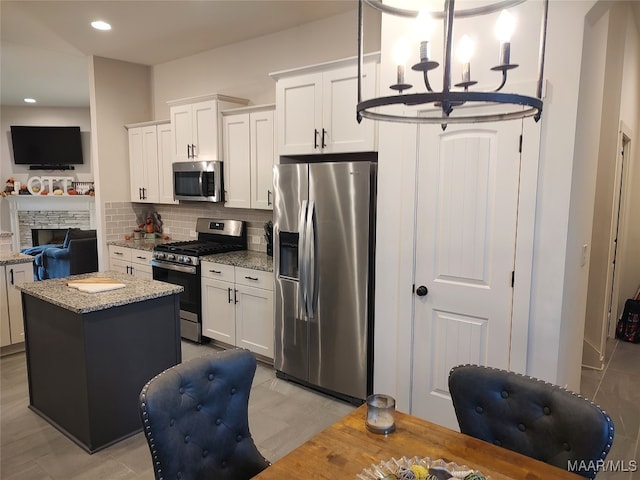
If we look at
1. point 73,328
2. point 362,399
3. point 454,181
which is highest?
point 454,181

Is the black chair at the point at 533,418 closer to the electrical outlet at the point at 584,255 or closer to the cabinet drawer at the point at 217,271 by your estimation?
the electrical outlet at the point at 584,255

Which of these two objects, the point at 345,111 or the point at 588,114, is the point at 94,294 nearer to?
the point at 345,111

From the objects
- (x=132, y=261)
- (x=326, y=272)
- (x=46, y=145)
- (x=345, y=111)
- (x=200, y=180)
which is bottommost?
(x=132, y=261)

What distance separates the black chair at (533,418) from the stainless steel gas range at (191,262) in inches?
127

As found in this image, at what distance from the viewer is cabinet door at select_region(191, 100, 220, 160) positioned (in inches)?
176

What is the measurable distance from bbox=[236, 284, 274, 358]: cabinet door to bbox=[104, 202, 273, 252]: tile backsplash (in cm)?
79

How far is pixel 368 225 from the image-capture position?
3.05 metres

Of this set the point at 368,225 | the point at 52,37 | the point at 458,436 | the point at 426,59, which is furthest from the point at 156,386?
the point at 52,37

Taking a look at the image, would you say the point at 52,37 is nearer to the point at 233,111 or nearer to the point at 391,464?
the point at 233,111

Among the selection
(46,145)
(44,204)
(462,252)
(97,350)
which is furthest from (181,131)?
(44,204)

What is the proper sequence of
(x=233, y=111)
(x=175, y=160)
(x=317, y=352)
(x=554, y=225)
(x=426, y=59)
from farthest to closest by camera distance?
(x=175, y=160) < (x=233, y=111) < (x=317, y=352) < (x=554, y=225) < (x=426, y=59)

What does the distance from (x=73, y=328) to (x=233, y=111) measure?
256 centimetres

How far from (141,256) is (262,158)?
1.90 m

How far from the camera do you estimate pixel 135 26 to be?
421 centimetres
